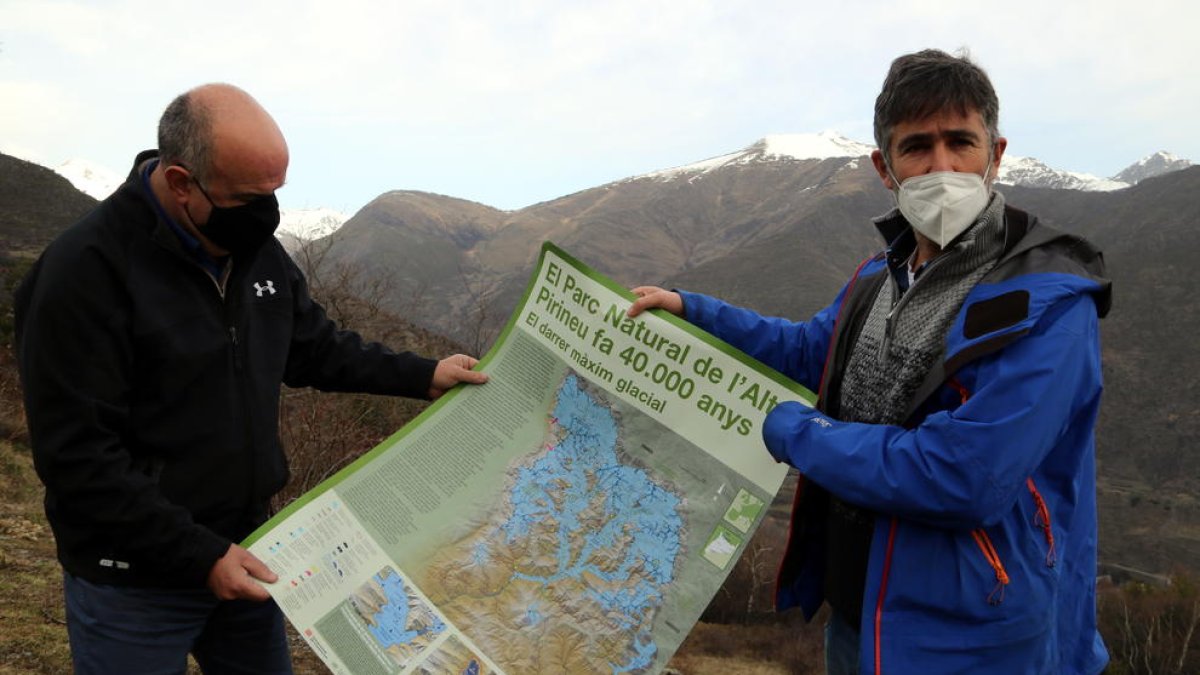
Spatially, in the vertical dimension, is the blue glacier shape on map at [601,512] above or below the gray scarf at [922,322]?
below

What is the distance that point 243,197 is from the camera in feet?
6.75

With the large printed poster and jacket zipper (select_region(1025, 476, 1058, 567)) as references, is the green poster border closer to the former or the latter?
the large printed poster

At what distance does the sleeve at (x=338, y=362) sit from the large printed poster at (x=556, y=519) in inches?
12.4

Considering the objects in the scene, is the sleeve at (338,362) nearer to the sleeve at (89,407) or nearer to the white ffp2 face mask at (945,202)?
the sleeve at (89,407)

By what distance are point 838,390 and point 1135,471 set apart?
79.8 metres

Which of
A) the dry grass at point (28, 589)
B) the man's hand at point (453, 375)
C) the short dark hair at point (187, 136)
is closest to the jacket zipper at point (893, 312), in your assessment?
the man's hand at point (453, 375)

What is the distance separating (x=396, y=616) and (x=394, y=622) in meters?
0.02

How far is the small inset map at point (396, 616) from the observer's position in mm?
2004

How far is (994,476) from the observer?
1568mm

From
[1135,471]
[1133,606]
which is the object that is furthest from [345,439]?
[1135,471]

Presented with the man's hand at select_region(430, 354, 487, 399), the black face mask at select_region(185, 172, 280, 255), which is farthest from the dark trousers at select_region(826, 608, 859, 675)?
the black face mask at select_region(185, 172, 280, 255)

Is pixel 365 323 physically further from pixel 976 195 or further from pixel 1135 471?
pixel 1135 471

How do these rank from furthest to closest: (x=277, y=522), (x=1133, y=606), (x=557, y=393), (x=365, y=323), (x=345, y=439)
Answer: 1. (x=1133, y=606)
2. (x=365, y=323)
3. (x=345, y=439)
4. (x=557, y=393)
5. (x=277, y=522)

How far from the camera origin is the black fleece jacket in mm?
1841
